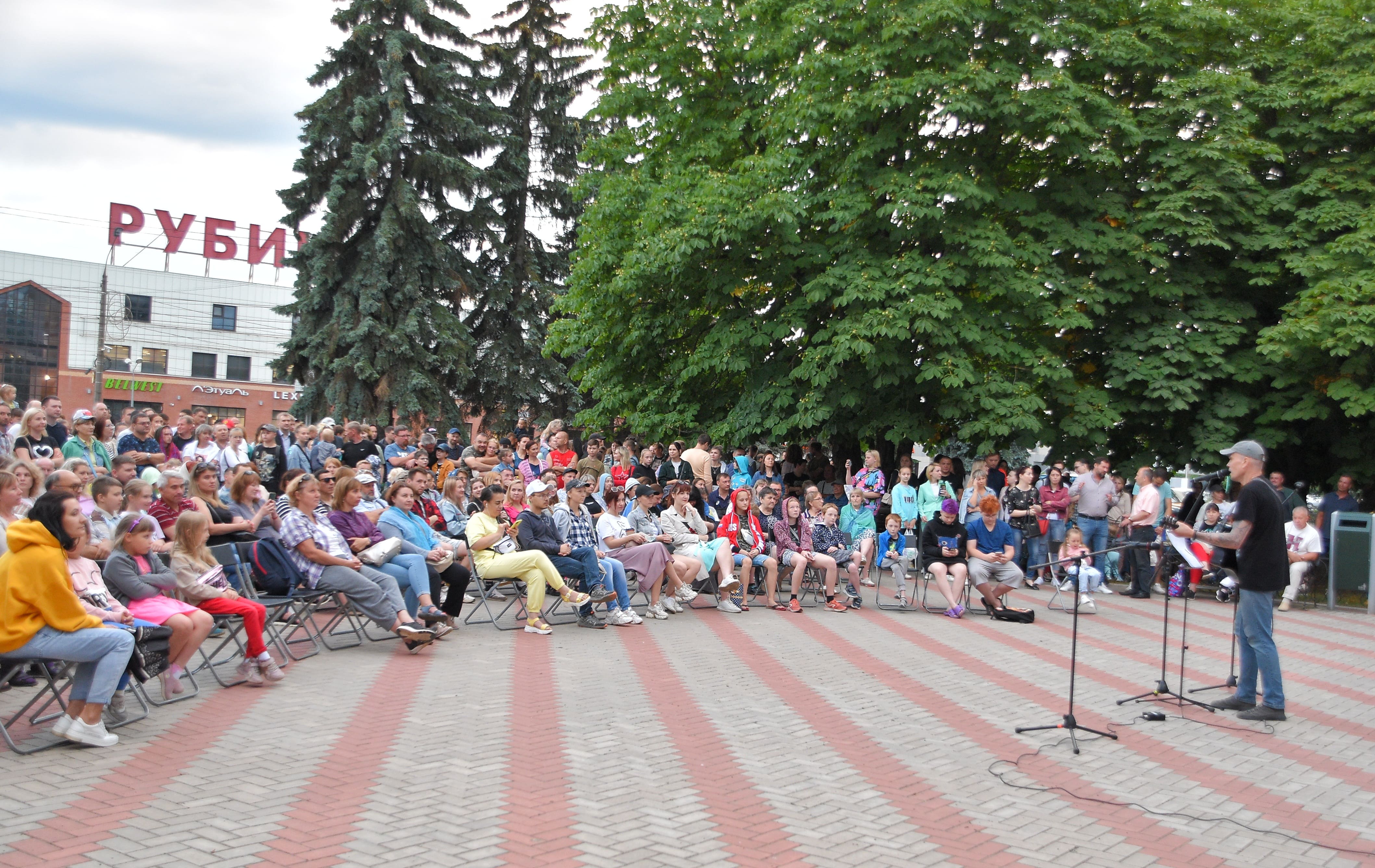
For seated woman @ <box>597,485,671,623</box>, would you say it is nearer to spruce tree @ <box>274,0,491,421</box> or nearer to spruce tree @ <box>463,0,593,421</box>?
spruce tree @ <box>274,0,491,421</box>

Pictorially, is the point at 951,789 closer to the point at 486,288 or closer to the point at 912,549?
the point at 912,549

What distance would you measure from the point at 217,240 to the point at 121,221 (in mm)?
4888

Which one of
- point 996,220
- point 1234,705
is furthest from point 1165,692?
point 996,220

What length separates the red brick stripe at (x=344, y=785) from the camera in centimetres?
454

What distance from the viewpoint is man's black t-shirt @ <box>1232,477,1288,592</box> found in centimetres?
773

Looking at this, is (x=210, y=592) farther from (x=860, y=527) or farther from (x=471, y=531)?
(x=860, y=527)

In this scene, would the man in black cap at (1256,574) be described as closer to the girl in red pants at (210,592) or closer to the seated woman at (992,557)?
the seated woman at (992,557)

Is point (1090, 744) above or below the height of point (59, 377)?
below

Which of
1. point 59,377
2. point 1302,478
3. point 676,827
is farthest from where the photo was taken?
point 59,377

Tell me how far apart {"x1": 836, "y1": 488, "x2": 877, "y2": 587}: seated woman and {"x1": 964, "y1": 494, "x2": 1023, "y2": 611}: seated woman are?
4.87ft

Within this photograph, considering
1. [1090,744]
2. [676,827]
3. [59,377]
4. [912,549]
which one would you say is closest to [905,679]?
[1090,744]

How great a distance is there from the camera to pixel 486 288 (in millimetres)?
30641

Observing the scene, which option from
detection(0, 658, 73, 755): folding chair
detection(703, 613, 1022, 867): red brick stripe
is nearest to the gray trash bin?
detection(703, 613, 1022, 867): red brick stripe

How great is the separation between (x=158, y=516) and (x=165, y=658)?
1.94 meters
